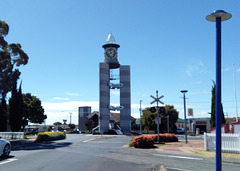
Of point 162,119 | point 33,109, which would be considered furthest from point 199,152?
point 33,109

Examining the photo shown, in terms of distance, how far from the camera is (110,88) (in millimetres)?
60000

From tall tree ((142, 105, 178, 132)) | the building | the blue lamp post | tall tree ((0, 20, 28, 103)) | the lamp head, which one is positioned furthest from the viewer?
the building

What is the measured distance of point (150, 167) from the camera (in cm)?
1066

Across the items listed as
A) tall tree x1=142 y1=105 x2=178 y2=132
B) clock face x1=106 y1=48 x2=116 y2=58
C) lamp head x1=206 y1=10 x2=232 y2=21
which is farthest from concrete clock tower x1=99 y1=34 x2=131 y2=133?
lamp head x1=206 y1=10 x2=232 y2=21

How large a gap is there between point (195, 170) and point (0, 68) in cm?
2820

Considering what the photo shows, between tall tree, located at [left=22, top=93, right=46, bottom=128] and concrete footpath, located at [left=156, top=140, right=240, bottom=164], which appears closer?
concrete footpath, located at [left=156, top=140, right=240, bottom=164]

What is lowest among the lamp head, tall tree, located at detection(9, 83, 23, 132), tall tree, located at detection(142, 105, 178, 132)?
tall tree, located at detection(142, 105, 178, 132)

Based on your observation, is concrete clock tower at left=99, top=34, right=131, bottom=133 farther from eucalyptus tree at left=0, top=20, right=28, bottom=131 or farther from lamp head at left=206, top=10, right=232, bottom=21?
lamp head at left=206, top=10, right=232, bottom=21

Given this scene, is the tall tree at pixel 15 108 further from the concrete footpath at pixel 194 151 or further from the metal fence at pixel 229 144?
the metal fence at pixel 229 144

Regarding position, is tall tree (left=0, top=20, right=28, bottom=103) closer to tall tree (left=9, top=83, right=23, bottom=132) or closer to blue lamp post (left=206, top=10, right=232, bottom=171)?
tall tree (left=9, top=83, right=23, bottom=132)

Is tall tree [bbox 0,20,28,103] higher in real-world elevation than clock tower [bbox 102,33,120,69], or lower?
lower

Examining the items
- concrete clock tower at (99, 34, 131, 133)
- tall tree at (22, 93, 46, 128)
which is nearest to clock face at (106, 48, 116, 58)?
concrete clock tower at (99, 34, 131, 133)

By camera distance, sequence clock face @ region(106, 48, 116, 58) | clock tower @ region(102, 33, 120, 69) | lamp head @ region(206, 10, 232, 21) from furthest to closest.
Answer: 1. clock face @ region(106, 48, 116, 58)
2. clock tower @ region(102, 33, 120, 69)
3. lamp head @ region(206, 10, 232, 21)

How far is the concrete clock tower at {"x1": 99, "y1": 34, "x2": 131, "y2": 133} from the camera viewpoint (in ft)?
188
